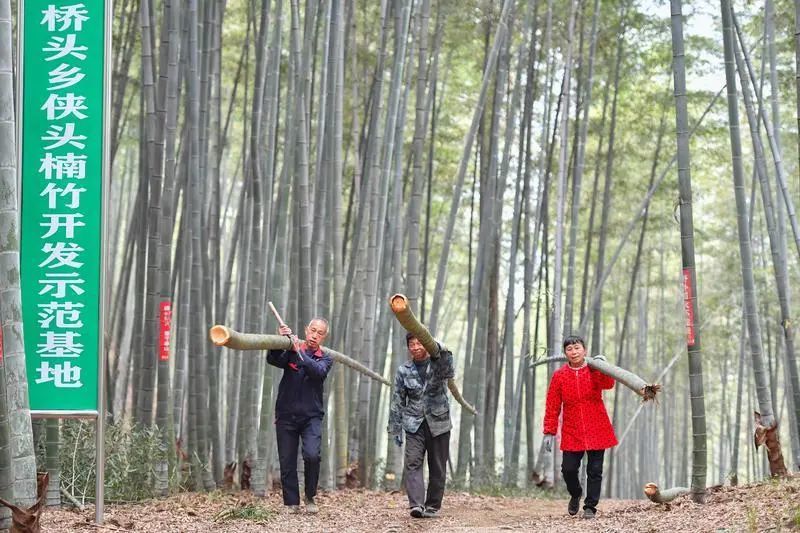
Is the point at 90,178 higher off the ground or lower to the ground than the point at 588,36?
lower

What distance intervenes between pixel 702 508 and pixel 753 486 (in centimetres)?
53

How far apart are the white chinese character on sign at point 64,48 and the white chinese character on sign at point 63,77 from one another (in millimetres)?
47

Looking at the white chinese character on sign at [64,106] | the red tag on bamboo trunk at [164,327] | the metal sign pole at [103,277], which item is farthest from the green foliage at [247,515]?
the white chinese character on sign at [64,106]

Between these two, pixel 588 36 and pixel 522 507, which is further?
pixel 588 36

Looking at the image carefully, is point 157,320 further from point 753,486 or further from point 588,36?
point 588,36

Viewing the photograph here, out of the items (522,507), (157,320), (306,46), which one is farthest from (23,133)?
(522,507)

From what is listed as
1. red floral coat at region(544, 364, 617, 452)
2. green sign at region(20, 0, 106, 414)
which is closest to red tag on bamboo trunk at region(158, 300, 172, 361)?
green sign at region(20, 0, 106, 414)

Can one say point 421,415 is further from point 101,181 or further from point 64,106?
point 64,106

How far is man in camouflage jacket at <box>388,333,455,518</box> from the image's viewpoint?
535 cm

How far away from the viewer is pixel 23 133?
170 inches

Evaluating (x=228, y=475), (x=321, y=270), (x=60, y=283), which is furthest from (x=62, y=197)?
(x=321, y=270)

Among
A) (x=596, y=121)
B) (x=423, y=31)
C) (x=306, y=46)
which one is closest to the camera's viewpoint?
(x=306, y=46)

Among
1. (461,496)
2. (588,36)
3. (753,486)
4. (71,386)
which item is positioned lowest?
(461,496)

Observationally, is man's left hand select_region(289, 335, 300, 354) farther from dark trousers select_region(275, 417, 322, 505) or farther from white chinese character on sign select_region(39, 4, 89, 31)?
white chinese character on sign select_region(39, 4, 89, 31)
